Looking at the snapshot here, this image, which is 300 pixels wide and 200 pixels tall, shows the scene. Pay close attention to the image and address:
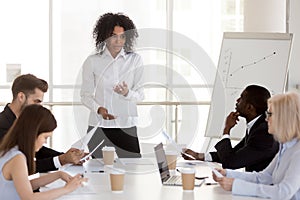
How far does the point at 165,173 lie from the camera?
111 inches

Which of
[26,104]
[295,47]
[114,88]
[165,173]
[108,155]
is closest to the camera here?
[165,173]

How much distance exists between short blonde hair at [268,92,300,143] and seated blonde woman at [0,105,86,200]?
0.85 meters

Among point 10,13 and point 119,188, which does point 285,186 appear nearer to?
point 119,188

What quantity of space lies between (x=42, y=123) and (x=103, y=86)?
1.12 m

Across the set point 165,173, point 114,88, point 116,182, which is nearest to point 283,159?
point 165,173

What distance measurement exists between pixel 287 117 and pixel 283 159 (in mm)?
198

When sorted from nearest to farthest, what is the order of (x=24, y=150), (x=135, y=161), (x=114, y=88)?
(x=24, y=150) < (x=135, y=161) < (x=114, y=88)

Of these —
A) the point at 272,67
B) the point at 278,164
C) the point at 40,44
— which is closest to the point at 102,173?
the point at 278,164

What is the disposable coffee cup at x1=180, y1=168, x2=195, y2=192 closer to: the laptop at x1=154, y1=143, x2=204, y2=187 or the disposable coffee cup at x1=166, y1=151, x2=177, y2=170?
the laptop at x1=154, y1=143, x2=204, y2=187

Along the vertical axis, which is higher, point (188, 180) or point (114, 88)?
point (114, 88)

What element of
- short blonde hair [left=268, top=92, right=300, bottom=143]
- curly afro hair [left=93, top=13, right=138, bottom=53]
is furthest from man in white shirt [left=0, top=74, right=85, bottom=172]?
short blonde hair [left=268, top=92, right=300, bottom=143]

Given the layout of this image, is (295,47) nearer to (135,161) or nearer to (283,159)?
(135,161)

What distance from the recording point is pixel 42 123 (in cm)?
247

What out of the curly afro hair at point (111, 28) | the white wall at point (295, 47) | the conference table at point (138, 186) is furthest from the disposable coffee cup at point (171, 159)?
the white wall at point (295, 47)
